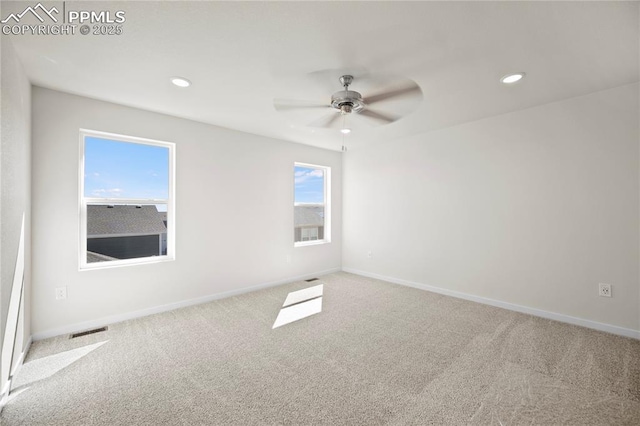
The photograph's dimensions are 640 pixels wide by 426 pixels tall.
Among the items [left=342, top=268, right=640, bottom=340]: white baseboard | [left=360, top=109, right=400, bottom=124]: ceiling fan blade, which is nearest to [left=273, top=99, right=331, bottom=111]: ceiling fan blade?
[left=360, top=109, right=400, bottom=124]: ceiling fan blade

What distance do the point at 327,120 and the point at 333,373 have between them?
2674 mm

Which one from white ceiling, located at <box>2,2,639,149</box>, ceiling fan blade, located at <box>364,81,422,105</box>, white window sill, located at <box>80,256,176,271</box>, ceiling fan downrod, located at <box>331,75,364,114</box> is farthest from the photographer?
white window sill, located at <box>80,256,176,271</box>

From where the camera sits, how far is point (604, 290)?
2771 mm

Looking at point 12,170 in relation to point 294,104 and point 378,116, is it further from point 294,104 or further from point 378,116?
point 378,116

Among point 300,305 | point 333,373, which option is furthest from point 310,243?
point 333,373

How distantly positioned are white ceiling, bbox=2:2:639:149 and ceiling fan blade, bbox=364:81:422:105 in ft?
0.26

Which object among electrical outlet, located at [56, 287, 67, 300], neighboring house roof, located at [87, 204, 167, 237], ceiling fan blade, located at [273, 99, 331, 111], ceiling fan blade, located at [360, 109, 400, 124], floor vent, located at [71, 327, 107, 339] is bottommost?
floor vent, located at [71, 327, 107, 339]

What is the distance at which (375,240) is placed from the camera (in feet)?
16.1

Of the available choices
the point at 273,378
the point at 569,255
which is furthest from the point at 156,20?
the point at 569,255

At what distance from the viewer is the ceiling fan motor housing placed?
7.82 feet

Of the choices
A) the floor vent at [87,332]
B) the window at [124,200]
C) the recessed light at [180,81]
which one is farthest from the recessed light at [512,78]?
the floor vent at [87,332]

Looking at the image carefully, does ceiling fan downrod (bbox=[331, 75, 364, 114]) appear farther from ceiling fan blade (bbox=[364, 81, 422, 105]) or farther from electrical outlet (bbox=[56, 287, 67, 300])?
electrical outlet (bbox=[56, 287, 67, 300])

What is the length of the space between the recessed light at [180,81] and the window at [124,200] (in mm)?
1076

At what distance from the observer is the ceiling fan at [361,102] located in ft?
7.91
